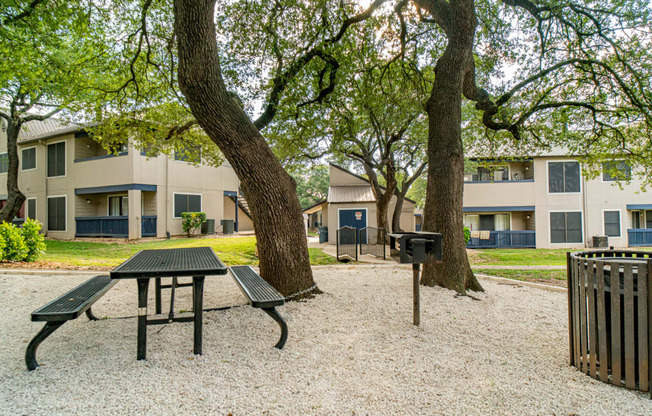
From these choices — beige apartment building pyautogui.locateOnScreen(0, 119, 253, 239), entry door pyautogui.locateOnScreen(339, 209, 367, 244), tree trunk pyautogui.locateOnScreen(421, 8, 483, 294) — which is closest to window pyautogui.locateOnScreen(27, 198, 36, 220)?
beige apartment building pyautogui.locateOnScreen(0, 119, 253, 239)

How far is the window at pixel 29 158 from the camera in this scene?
63.4ft

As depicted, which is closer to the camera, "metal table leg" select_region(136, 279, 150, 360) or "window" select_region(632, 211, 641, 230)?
"metal table leg" select_region(136, 279, 150, 360)

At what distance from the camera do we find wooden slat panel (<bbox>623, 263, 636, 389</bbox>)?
2457mm

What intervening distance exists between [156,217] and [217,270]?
52.4 ft

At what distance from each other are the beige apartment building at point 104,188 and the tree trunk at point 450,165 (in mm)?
15274

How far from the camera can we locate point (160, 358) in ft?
9.78

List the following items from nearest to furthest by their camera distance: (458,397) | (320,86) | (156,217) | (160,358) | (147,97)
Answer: (458,397) < (160,358) < (320,86) < (147,97) < (156,217)

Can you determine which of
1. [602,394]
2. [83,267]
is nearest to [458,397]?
[602,394]

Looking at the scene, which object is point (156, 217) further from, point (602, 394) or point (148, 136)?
point (602, 394)

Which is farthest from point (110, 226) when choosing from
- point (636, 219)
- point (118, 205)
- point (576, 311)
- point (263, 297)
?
point (636, 219)

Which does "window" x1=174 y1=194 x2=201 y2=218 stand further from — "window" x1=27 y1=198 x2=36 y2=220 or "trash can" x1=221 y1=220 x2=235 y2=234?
"window" x1=27 y1=198 x2=36 y2=220

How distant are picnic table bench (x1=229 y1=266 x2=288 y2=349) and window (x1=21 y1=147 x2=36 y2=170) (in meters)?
23.0

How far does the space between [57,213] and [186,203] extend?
7454 millimetres

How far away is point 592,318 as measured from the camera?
2656mm
